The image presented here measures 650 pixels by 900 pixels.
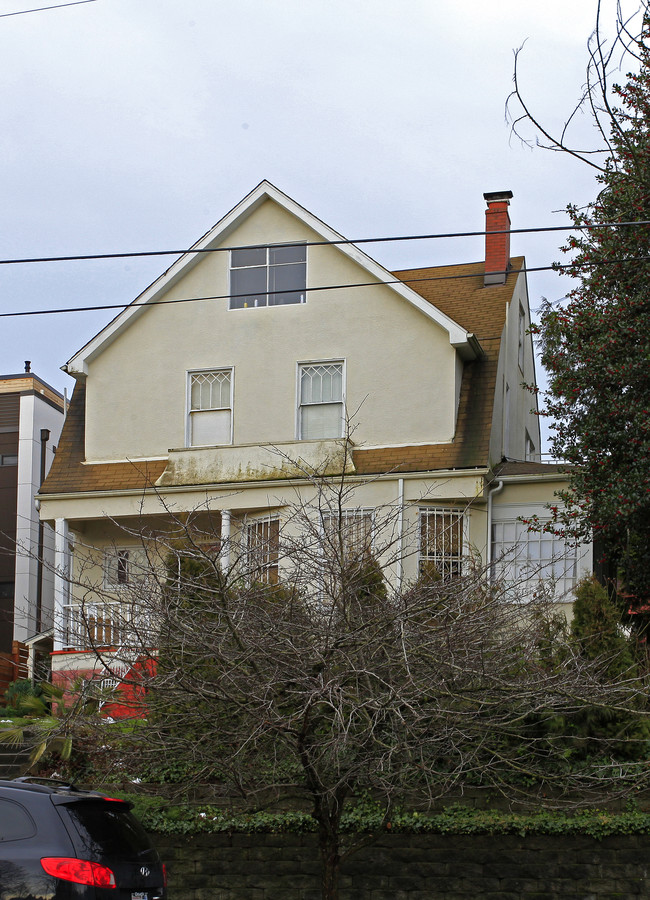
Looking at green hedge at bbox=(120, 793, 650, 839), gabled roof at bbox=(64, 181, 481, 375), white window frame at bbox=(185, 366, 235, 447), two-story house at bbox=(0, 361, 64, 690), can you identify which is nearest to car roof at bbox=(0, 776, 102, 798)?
green hedge at bbox=(120, 793, 650, 839)

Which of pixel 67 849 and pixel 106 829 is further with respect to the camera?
pixel 106 829

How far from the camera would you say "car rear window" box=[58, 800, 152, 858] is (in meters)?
8.12

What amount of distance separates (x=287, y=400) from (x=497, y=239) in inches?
212

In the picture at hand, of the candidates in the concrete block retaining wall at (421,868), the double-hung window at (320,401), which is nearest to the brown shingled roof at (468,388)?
the double-hung window at (320,401)

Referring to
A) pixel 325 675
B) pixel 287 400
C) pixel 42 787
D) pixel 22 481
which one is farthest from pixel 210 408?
pixel 42 787

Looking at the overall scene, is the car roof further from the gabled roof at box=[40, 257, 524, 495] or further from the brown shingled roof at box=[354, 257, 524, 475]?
the brown shingled roof at box=[354, 257, 524, 475]

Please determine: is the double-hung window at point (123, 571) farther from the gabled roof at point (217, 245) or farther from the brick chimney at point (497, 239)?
the brick chimney at point (497, 239)

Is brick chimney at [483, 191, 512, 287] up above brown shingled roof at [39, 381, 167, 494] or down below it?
above

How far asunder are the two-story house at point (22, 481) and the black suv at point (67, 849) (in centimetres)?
1647

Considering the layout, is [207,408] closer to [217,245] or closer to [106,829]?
[217,245]

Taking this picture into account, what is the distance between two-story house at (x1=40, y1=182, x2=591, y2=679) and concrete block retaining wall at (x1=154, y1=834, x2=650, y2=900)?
682 centimetres

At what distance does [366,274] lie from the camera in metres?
19.7

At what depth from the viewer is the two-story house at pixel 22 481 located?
25172 millimetres

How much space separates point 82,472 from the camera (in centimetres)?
2038
